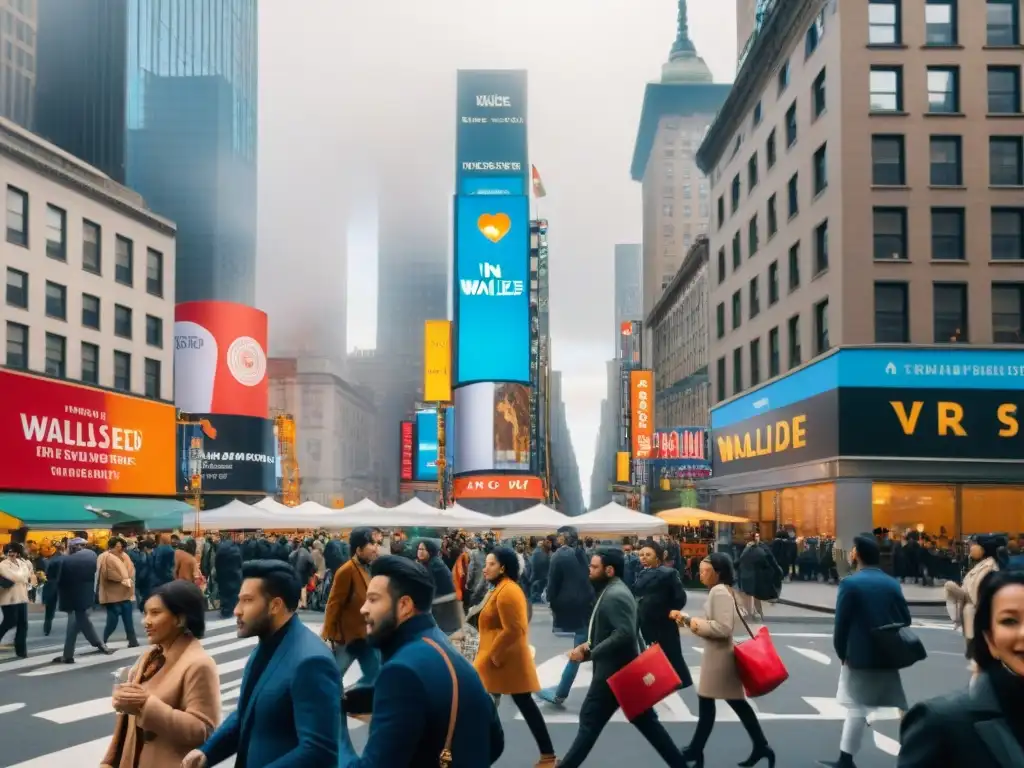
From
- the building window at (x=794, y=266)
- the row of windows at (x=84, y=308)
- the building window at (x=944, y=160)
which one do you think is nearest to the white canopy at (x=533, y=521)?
the building window at (x=794, y=266)

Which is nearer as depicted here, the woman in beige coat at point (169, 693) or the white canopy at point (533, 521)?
the woman in beige coat at point (169, 693)

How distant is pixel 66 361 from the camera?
46906mm

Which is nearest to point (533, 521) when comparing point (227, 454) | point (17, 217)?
point (17, 217)

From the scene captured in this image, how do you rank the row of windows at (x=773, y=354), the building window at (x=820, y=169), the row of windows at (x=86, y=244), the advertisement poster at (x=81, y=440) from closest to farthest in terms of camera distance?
the building window at (x=820, y=169), the row of windows at (x=773, y=354), the advertisement poster at (x=81, y=440), the row of windows at (x=86, y=244)

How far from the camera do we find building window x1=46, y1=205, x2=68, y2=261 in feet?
151

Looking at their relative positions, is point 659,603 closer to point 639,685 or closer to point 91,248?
point 639,685

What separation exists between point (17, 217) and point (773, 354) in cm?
3045

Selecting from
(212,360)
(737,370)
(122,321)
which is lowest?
(737,370)

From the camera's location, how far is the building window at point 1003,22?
39.2 m

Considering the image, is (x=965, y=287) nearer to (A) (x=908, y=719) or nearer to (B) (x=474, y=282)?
(A) (x=908, y=719)

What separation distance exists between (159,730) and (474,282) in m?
77.8

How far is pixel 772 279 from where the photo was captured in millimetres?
48094

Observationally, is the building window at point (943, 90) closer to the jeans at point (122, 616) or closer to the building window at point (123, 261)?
the jeans at point (122, 616)

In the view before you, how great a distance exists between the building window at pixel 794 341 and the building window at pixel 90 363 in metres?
29.0
